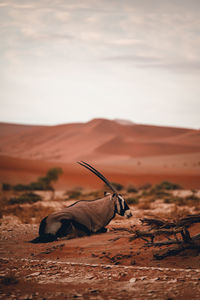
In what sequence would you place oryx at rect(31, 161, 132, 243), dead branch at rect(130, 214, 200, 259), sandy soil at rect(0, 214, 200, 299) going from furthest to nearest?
oryx at rect(31, 161, 132, 243) < dead branch at rect(130, 214, 200, 259) < sandy soil at rect(0, 214, 200, 299)

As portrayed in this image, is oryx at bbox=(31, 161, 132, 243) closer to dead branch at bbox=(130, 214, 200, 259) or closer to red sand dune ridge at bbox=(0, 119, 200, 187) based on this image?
dead branch at bbox=(130, 214, 200, 259)

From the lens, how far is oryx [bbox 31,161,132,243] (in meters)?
6.71

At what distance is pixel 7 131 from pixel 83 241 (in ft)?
405

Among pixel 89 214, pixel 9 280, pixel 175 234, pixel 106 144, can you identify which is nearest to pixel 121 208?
pixel 89 214

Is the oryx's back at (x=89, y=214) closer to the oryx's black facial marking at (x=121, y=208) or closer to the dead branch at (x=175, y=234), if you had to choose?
the oryx's black facial marking at (x=121, y=208)

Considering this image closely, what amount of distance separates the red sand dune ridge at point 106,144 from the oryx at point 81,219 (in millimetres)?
42621

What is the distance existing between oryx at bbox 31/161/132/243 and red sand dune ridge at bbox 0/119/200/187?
42.6 m

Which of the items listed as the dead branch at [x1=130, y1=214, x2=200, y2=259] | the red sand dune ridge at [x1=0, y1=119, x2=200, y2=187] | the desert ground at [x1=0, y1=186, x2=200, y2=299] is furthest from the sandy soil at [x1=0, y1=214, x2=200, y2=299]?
the red sand dune ridge at [x1=0, y1=119, x2=200, y2=187]

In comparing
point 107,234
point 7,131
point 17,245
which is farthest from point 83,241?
point 7,131

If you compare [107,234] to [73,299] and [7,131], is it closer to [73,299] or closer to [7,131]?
[73,299]

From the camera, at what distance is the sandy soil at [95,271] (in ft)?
11.2

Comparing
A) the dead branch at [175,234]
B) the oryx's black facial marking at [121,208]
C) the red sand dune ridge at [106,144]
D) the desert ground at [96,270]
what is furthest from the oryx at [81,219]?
the red sand dune ridge at [106,144]

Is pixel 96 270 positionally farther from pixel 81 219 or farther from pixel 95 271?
pixel 81 219

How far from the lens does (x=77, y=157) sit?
68.8m
